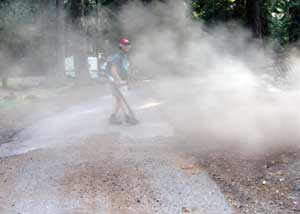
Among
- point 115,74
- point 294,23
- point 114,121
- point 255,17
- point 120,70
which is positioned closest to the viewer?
point 115,74

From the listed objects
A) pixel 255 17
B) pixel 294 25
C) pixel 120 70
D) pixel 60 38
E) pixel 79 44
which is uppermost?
pixel 255 17

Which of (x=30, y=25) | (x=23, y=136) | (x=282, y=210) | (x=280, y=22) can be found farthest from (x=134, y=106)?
(x=280, y=22)

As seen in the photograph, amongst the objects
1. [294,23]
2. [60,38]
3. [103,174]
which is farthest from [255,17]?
[103,174]

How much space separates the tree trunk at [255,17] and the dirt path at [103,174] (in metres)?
11.8

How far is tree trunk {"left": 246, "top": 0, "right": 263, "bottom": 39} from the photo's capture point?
1881cm

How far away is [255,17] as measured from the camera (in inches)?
745

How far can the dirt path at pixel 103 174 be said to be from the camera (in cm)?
444

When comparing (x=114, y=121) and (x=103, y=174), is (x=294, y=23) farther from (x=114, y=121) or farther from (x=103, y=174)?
(x=103, y=174)

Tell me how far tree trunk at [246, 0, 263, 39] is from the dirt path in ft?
38.8

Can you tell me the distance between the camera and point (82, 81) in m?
16.7

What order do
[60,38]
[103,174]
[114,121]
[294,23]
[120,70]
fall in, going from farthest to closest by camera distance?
[294,23]
[60,38]
[114,121]
[120,70]
[103,174]

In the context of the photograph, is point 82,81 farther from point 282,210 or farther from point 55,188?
point 282,210

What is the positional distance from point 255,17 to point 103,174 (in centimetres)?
1533

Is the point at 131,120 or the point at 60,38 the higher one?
the point at 60,38
